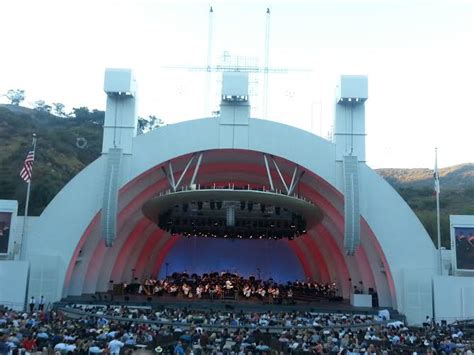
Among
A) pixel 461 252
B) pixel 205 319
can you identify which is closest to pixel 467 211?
pixel 461 252

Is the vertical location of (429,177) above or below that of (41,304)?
above

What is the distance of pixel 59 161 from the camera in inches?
2736

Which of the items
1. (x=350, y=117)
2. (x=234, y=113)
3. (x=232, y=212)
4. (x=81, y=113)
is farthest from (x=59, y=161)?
(x=350, y=117)

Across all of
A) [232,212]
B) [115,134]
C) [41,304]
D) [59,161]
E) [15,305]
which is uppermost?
[59,161]

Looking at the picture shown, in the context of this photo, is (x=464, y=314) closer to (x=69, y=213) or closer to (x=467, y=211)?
(x=69, y=213)

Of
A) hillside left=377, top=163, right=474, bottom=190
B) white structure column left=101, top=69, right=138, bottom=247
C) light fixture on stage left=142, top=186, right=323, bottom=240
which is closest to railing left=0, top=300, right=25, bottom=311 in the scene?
white structure column left=101, top=69, right=138, bottom=247

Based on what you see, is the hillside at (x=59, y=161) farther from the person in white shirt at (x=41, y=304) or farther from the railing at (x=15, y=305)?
the person in white shirt at (x=41, y=304)

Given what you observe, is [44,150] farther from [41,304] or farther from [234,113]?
[234,113]

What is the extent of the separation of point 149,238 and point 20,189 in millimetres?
29207

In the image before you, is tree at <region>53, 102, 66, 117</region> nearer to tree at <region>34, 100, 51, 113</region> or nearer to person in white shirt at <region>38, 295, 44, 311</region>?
tree at <region>34, 100, 51, 113</region>

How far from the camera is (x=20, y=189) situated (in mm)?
62844

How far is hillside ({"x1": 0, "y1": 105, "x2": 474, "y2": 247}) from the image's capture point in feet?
205

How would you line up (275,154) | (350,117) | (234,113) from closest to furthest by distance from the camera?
(275,154)
(234,113)
(350,117)

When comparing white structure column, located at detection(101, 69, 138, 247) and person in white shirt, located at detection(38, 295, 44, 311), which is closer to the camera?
person in white shirt, located at detection(38, 295, 44, 311)
